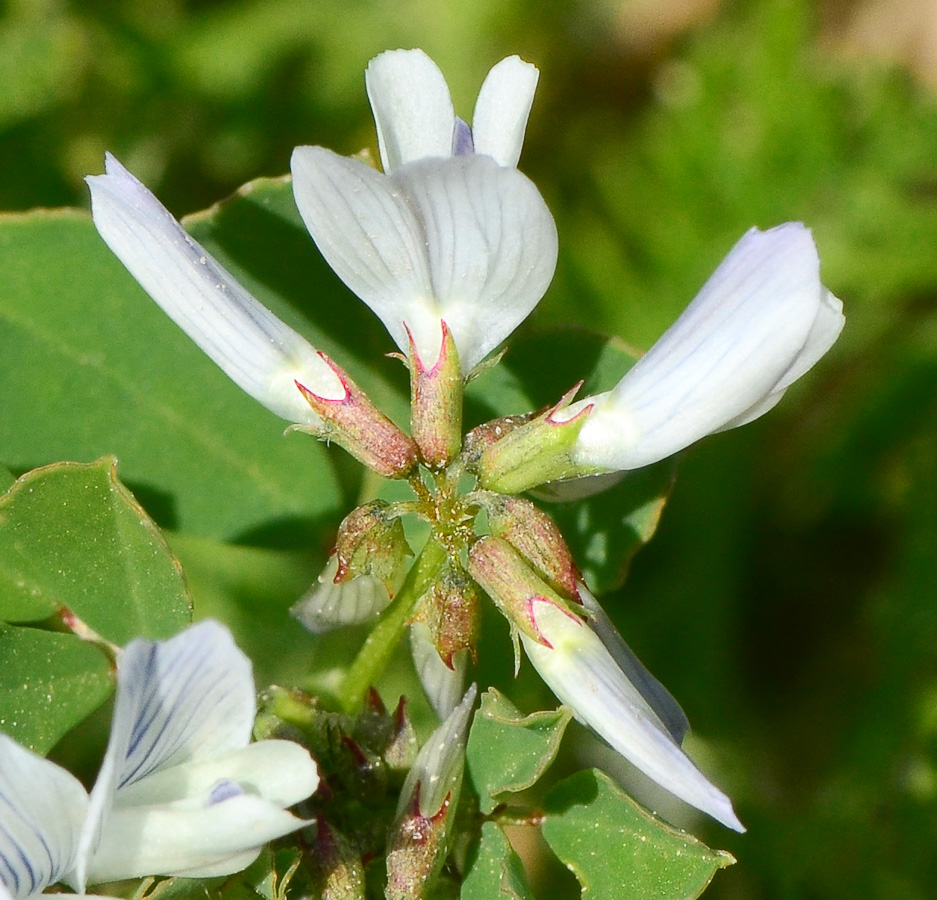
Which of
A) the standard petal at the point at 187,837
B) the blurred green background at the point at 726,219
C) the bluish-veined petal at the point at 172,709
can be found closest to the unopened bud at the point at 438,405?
the bluish-veined petal at the point at 172,709

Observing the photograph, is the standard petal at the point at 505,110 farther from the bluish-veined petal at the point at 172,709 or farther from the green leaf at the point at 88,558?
the bluish-veined petal at the point at 172,709

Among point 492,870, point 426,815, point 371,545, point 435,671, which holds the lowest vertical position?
point 492,870

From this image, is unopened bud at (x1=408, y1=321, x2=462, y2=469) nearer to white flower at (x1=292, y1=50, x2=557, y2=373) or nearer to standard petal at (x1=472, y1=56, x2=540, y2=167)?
white flower at (x1=292, y1=50, x2=557, y2=373)

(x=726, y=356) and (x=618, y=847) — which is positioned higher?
(x=726, y=356)

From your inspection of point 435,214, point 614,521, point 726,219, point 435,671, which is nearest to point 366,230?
point 435,214

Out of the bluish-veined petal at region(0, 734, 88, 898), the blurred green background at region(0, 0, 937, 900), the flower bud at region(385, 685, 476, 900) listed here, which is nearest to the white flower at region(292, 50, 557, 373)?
the flower bud at region(385, 685, 476, 900)

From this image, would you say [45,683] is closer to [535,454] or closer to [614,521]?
[535,454]

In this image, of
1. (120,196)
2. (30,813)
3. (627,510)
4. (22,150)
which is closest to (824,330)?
(627,510)

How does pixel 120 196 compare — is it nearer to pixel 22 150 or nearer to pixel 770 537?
pixel 22 150
